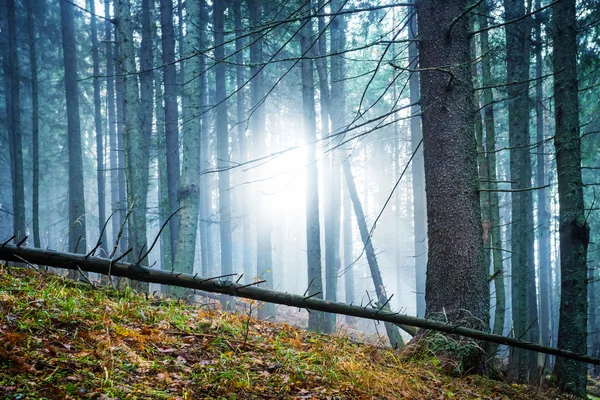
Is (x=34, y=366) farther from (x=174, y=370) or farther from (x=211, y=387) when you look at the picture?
(x=211, y=387)

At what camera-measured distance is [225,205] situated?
1995cm

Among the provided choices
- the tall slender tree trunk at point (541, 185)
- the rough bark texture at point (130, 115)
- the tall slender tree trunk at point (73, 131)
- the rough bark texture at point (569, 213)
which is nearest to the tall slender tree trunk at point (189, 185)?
the rough bark texture at point (130, 115)

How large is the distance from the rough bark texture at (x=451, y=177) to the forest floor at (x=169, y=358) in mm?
746

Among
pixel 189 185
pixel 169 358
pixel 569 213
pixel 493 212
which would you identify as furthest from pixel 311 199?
pixel 169 358

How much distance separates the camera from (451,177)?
4.74 meters

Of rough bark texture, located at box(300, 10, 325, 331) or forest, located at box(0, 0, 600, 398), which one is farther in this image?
rough bark texture, located at box(300, 10, 325, 331)

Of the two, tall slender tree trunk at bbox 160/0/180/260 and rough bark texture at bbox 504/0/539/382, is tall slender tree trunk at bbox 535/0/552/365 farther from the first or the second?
tall slender tree trunk at bbox 160/0/180/260

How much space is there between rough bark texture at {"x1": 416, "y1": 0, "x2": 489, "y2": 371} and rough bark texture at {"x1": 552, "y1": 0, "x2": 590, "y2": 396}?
2616 millimetres

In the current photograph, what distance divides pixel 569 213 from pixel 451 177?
318cm

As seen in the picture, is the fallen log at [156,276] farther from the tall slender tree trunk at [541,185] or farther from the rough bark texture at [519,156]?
the rough bark texture at [519,156]

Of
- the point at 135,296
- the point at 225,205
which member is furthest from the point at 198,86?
the point at 225,205

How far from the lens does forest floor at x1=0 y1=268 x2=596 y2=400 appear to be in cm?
247

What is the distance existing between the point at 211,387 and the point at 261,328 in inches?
68.2

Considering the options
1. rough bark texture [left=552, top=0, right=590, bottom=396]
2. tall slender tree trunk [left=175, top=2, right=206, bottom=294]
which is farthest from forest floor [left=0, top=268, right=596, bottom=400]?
tall slender tree trunk [left=175, top=2, right=206, bottom=294]
